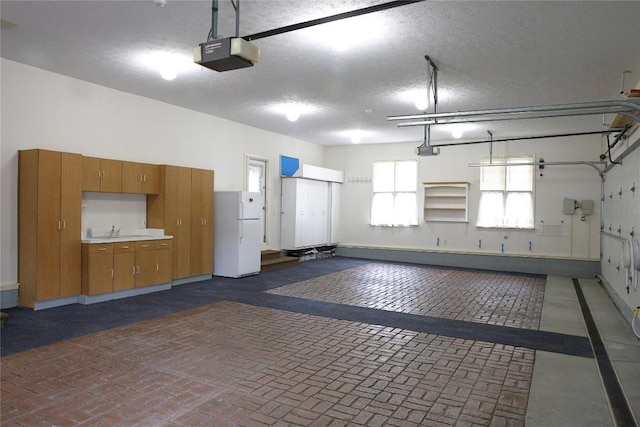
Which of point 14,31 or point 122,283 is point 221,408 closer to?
point 122,283

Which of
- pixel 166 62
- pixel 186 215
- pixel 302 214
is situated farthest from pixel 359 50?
pixel 302 214

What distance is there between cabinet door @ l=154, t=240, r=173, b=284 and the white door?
3419 millimetres

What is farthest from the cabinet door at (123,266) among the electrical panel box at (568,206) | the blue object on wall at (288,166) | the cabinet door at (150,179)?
the electrical panel box at (568,206)

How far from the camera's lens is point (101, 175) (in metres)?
6.80

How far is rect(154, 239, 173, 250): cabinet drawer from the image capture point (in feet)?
24.2

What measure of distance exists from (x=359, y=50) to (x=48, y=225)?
4.94 meters

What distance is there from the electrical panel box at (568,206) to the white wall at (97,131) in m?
7.88

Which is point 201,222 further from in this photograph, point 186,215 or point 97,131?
point 97,131

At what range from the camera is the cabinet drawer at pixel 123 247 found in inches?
264

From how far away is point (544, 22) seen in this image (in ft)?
14.4

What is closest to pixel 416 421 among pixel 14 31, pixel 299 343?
pixel 299 343

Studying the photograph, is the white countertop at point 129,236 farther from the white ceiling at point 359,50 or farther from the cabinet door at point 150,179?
the white ceiling at point 359,50

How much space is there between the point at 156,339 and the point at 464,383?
10.7 feet

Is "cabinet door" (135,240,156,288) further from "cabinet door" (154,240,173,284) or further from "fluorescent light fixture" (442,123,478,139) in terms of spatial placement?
"fluorescent light fixture" (442,123,478,139)
